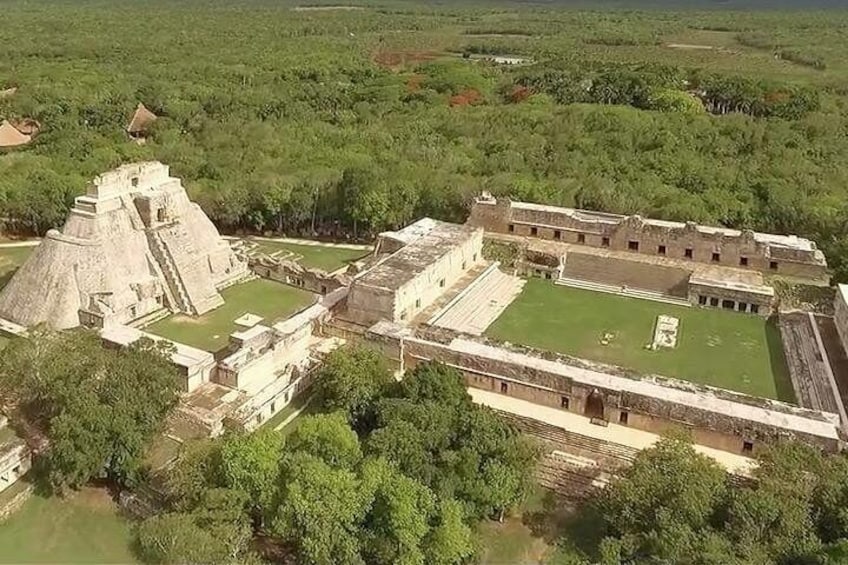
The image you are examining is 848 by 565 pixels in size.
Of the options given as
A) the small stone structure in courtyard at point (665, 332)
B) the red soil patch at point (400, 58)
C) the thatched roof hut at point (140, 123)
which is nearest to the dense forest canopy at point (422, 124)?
the red soil patch at point (400, 58)

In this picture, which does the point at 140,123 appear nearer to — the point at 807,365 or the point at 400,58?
the point at 400,58

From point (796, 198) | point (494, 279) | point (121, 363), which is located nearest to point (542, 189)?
point (494, 279)

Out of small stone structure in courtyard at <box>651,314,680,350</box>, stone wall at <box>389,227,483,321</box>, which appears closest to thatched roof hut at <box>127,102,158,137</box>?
stone wall at <box>389,227,483,321</box>

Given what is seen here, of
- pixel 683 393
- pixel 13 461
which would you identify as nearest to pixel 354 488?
pixel 13 461

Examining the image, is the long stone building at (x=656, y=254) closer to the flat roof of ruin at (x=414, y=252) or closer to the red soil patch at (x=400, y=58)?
the flat roof of ruin at (x=414, y=252)

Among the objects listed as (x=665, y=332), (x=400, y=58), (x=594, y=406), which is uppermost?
(x=400, y=58)

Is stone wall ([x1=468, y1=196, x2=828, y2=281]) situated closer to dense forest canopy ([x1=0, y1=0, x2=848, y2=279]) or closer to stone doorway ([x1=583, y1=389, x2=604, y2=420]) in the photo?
dense forest canopy ([x1=0, y1=0, x2=848, y2=279])
